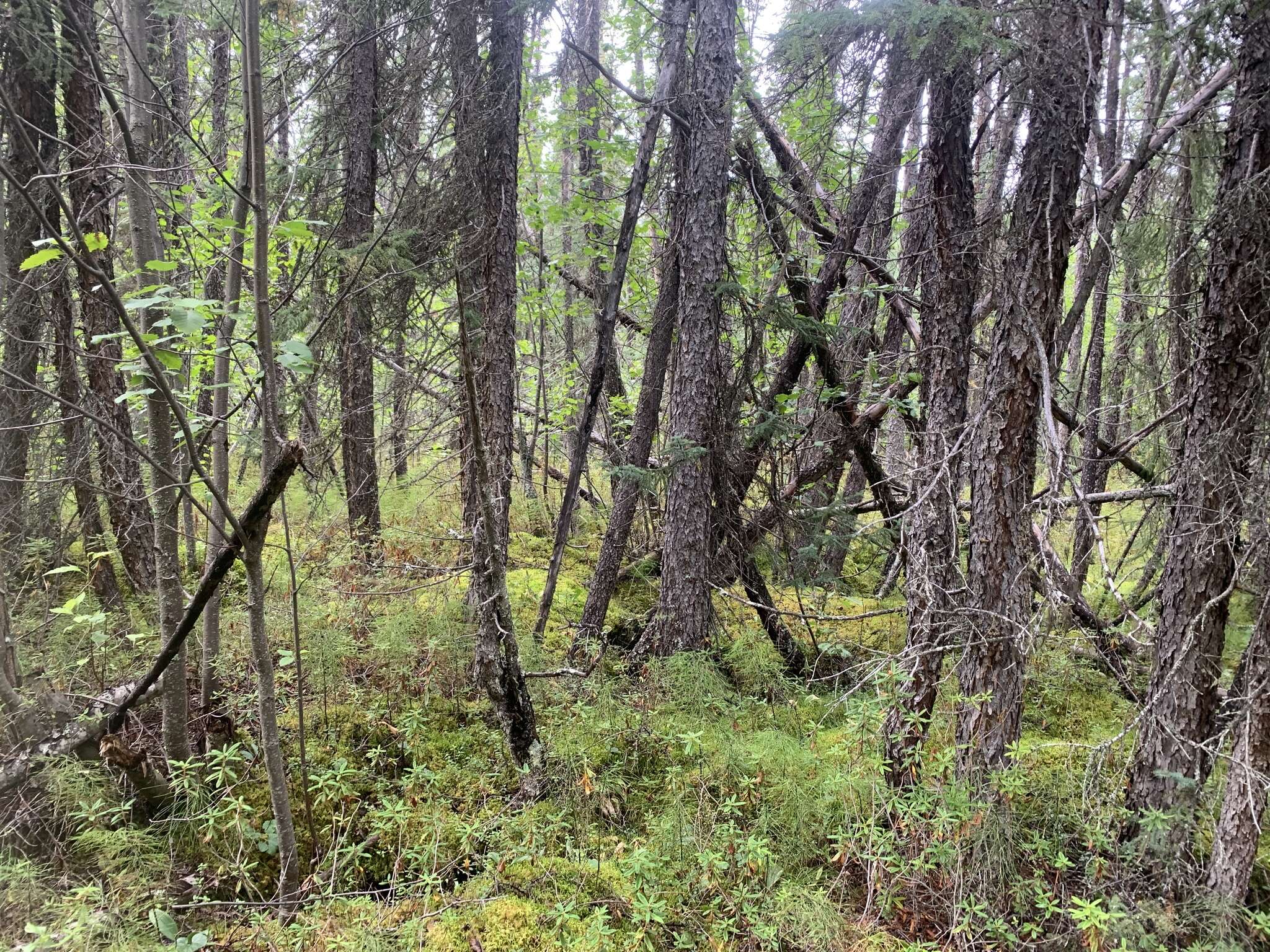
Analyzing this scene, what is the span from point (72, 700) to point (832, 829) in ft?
15.2

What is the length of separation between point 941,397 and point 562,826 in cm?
367

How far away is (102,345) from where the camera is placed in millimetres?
5191

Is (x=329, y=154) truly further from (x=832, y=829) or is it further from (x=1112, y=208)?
(x=832, y=829)

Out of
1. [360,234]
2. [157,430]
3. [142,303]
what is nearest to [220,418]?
[157,430]

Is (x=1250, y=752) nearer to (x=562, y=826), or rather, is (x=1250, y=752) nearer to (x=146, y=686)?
(x=562, y=826)

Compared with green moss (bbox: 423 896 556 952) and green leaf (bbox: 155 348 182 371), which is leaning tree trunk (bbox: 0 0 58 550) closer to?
green leaf (bbox: 155 348 182 371)

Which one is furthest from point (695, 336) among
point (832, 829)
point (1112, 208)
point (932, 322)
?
point (832, 829)

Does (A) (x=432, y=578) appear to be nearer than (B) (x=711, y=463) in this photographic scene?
No

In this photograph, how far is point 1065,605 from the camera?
376cm

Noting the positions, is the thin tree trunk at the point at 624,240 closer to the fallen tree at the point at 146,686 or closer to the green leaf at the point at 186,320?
the fallen tree at the point at 146,686

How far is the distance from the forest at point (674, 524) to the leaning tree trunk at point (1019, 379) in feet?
0.07

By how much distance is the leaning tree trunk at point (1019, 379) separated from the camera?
3334mm

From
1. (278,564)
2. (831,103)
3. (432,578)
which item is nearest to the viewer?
(831,103)

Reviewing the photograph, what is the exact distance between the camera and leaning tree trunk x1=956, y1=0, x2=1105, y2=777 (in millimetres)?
3334
